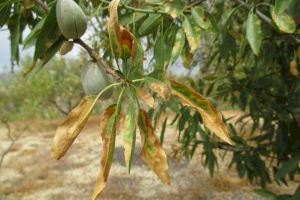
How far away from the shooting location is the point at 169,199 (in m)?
5.06

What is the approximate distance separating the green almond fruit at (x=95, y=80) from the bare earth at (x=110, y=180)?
3590mm

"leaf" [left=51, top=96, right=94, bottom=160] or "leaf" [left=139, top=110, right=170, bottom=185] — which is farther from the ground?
"leaf" [left=51, top=96, right=94, bottom=160]

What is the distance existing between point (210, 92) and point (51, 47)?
77.4 inches

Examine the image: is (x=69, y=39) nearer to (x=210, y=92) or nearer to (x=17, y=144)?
(x=210, y=92)

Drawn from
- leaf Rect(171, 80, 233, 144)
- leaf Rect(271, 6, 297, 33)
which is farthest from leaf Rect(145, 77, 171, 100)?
leaf Rect(271, 6, 297, 33)

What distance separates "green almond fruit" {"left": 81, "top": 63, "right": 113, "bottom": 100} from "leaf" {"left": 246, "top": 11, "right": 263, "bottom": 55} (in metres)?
0.56

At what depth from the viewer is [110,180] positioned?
5.79 m

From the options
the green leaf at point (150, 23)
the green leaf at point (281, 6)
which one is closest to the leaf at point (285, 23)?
the green leaf at point (281, 6)

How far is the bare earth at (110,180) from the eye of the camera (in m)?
5.22

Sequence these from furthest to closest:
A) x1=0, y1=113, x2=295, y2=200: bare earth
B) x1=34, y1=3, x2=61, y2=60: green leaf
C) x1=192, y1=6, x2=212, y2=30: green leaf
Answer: x1=0, y1=113, x2=295, y2=200: bare earth, x1=192, y1=6, x2=212, y2=30: green leaf, x1=34, y1=3, x2=61, y2=60: green leaf

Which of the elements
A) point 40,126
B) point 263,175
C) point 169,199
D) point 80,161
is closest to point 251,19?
point 263,175

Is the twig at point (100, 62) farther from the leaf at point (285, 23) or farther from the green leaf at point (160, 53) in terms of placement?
the leaf at point (285, 23)

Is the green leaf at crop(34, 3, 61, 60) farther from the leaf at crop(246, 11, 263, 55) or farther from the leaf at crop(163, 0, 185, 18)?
the leaf at crop(246, 11, 263, 55)

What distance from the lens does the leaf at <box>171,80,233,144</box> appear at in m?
0.66
